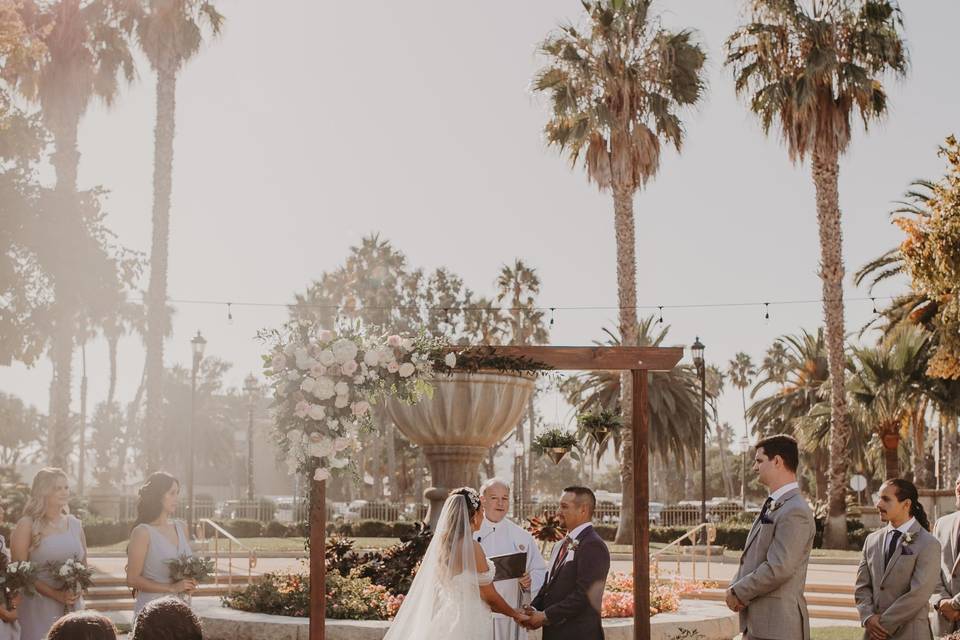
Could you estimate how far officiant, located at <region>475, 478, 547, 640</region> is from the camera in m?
8.59

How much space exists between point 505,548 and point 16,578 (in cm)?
381

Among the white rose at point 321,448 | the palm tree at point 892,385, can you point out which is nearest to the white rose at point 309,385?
the white rose at point 321,448

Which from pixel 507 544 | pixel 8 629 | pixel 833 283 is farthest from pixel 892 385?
pixel 8 629

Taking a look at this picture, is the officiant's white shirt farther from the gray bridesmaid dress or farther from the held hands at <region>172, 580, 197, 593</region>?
the gray bridesmaid dress

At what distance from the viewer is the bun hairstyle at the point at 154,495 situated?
7.31 m

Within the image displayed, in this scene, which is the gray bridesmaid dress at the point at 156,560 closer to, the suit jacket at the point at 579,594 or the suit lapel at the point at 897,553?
A: the suit jacket at the point at 579,594

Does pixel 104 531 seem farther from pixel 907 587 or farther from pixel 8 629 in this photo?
pixel 907 587

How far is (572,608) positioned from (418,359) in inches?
131

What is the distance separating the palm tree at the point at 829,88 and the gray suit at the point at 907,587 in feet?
66.5

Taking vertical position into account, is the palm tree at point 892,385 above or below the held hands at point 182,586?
above

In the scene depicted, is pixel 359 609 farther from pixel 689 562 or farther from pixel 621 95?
pixel 621 95

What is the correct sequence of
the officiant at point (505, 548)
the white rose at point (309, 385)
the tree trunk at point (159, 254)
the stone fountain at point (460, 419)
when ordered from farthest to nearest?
the tree trunk at point (159, 254) → the stone fountain at point (460, 419) → the white rose at point (309, 385) → the officiant at point (505, 548)

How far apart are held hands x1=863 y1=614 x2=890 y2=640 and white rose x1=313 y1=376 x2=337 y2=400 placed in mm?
4634

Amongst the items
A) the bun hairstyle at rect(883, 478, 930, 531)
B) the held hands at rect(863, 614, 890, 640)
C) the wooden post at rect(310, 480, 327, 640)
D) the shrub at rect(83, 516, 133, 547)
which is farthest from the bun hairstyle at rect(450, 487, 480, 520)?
the shrub at rect(83, 516, 133, 547)
